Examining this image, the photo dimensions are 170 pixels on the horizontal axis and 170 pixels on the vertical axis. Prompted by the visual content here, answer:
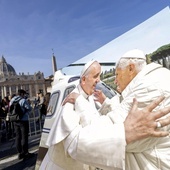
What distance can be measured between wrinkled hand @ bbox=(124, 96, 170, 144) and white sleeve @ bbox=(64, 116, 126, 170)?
0.11ft

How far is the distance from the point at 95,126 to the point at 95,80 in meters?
0.41

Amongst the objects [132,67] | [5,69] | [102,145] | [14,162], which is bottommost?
[14,162]

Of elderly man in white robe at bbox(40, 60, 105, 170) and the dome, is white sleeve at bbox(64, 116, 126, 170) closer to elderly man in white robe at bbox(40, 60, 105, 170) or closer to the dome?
elderly man in white robe at bbox(40, 60, 105, 170)

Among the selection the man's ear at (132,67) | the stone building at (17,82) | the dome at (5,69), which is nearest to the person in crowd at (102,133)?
the man's ear at (132,67)

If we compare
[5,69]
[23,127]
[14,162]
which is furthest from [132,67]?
[5,69]

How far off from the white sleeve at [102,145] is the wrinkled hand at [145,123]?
0.11ft

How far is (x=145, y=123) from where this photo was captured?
94 cm

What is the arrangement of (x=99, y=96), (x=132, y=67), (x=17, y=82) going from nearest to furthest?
1. (x=132, y=67)
2. (x=99, y=96)
3. (x=17, y=82)

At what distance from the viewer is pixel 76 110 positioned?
3.96 ft

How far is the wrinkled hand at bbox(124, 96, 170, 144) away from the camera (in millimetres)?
929

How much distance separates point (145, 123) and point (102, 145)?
19 centimetres

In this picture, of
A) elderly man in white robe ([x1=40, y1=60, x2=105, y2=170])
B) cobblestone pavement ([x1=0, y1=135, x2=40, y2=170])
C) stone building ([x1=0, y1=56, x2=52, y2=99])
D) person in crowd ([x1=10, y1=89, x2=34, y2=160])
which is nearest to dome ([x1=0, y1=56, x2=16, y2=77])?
stone building ([x1=0, y1=56, x2=52, y2=99])

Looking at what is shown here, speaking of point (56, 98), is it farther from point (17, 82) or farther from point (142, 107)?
point (17, 82)

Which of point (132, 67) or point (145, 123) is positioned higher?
point (132, 67)
